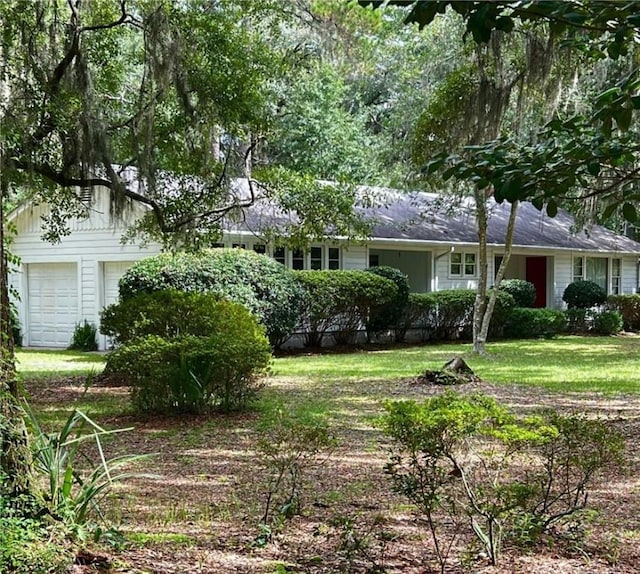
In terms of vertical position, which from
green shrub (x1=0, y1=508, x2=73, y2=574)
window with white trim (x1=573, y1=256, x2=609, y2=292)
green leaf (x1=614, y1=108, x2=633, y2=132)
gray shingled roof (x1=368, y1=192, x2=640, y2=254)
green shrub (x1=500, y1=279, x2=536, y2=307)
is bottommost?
green shrub (x1=0, y1=508, x2=73, y2=574)

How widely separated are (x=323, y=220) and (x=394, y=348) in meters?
7.25

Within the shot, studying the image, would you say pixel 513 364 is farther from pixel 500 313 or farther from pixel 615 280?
pixel 615 280

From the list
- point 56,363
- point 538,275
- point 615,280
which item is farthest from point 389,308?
point 615,280

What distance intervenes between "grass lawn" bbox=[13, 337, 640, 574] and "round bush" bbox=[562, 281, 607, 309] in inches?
402

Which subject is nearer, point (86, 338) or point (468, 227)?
point (86, 338)

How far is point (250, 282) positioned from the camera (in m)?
14.8

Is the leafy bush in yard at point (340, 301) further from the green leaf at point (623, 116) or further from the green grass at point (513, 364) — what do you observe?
the green leaf at point (623, 116)

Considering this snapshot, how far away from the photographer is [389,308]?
18156mm

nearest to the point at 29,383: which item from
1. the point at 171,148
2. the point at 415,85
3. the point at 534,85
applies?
the point at 171,148

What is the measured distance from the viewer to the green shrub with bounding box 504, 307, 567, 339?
2027cm

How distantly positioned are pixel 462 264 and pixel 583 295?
4076mm

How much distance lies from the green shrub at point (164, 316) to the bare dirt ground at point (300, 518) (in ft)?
5.57

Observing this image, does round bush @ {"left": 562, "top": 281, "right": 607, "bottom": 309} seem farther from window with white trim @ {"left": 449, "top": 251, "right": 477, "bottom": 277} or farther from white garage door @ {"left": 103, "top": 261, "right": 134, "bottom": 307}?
white garage door @ {"left": 103, "top": 261, "right": 134, "bottom": 307}

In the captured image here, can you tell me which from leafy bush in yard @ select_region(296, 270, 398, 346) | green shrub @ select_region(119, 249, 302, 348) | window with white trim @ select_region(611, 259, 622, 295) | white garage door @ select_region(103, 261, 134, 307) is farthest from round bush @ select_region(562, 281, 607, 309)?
white garage door @ select_region(103, 261, 134, 307)
